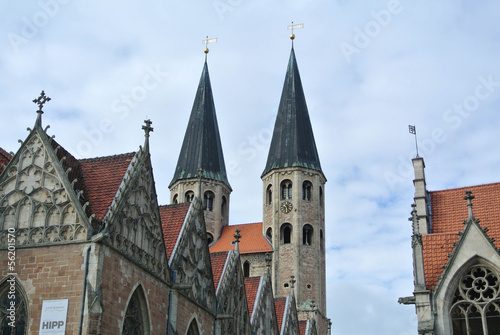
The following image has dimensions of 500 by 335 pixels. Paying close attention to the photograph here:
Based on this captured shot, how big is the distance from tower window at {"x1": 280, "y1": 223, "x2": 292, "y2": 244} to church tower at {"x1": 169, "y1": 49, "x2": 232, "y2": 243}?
8.11 metres

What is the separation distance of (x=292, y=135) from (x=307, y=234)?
1002 cm

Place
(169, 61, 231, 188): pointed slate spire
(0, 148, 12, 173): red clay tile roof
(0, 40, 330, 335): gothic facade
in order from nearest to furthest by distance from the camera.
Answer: (0, 40, 330, 335): gothic facade, (0, 148, 12, 173): red clay tile roof, (169, 61, 231, 188): pointed slate spire

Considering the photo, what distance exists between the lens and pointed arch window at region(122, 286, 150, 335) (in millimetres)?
22484

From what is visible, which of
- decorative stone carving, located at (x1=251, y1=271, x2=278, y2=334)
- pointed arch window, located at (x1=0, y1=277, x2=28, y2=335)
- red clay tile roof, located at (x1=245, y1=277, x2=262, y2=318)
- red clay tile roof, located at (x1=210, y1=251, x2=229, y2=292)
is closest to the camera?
pointed arch window, located at (x1=0, y1=277, x2=28, y2=335)

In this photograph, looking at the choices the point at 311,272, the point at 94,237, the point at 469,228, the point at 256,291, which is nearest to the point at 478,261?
the point at 469,228

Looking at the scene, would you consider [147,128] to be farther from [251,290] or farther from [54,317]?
[251,290]

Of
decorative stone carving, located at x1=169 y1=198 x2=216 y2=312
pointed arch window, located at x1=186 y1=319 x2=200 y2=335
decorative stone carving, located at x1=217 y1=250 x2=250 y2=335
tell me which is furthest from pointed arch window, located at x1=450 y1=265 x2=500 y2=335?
pointed arch window, located at x1=186 y1=319 x2=200 y2=335

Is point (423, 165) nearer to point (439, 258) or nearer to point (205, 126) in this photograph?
point (439, 258)

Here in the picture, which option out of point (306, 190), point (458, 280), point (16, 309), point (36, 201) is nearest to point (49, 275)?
point (16, 309)

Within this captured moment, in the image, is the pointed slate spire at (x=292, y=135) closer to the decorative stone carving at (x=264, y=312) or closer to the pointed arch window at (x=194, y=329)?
the decorative stone carving at (x=264, y=312)

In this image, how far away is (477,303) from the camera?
27.3 meters

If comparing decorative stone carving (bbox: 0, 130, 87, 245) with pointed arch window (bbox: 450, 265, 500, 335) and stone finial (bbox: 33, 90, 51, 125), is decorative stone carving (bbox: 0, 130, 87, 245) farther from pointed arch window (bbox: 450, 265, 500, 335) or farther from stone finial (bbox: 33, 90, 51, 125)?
pointed arch window (bbox: 450, 265, 500, 335)

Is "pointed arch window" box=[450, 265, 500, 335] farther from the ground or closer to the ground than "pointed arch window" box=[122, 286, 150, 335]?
farther from the ground

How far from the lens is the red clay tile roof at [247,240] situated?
7238 cm
